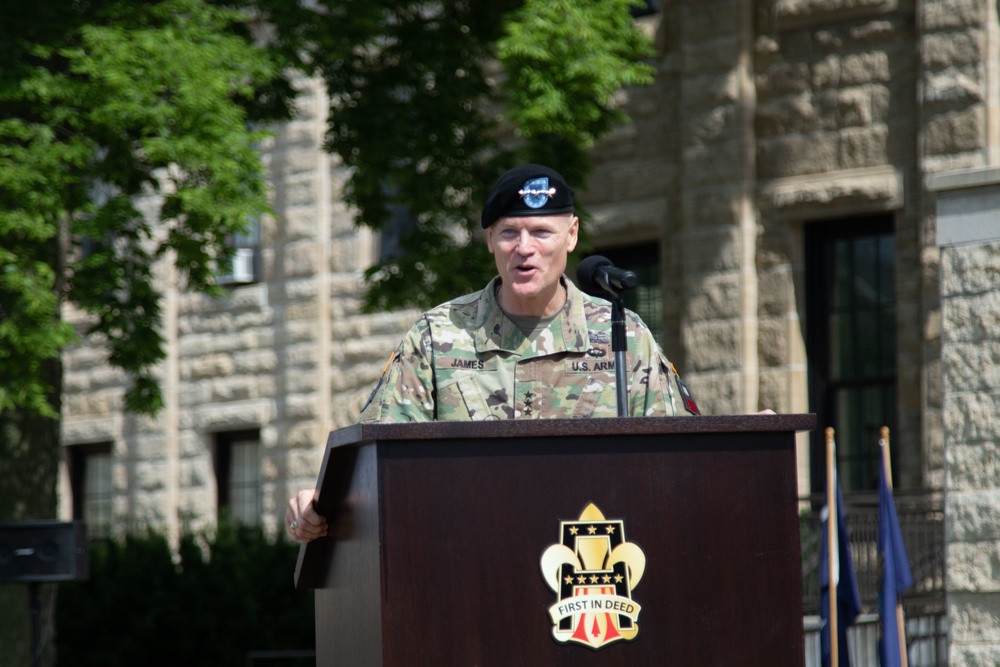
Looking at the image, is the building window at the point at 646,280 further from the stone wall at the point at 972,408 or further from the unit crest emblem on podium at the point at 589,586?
the unit crest emblem on podium at the point at 589,586

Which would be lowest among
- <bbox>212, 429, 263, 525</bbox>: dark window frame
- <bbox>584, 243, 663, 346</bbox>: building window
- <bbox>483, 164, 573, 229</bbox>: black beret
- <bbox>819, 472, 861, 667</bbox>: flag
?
<bbox>819, 472, 861, 667</bbox>: flag

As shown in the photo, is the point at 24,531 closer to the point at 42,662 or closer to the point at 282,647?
the point at 42,662

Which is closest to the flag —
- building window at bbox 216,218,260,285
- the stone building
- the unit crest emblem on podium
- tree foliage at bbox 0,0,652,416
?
the stone building

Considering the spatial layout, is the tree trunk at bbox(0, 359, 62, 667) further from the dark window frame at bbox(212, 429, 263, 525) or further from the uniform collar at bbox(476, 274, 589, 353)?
the uniform collar at bbox(476, 274, 589, 353)

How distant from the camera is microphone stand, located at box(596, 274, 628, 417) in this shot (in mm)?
4105

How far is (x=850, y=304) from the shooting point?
1452 centimetres

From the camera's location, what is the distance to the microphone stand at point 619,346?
411 centimetres

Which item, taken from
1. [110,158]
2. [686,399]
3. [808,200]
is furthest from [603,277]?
[808,200]

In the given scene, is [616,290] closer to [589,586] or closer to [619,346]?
[619,346]

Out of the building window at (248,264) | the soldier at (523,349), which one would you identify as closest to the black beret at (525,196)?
the soldier at (523,349)

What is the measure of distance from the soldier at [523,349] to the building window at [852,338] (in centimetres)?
1009

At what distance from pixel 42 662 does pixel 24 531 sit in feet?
5.16

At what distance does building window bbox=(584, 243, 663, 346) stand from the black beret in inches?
446

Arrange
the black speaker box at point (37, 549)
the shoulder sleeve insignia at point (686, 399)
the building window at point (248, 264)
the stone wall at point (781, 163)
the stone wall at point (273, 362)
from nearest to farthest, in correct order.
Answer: the shoulder sleeve insignia at point (686, 399) → the black speaker box at point (37, 549) → the stone wall at point (781, 163) → the stone wall at point (273, 362) → the building window at point (248, 264)
